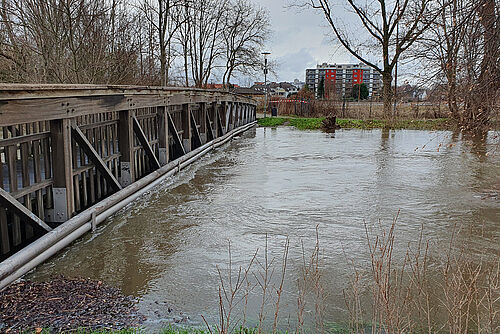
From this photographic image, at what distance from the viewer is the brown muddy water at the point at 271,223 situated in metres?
4.54

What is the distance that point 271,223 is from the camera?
6.72 m

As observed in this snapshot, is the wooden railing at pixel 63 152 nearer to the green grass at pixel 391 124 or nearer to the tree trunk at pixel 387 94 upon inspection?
the green grass at pixel 391 124

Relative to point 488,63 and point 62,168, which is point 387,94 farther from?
point 62,168

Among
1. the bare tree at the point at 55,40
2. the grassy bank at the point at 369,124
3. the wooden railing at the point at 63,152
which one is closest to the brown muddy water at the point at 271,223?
the wooden railing at the point at 63,152

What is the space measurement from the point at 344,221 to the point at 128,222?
306 centimetres

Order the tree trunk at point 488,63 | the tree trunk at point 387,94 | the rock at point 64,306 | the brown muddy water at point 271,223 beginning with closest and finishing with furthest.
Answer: the rock at point 64,306 < the brown muddy water at point 271,223 < the tree trunk at point 488,63 < the tree trunk at point 387,94

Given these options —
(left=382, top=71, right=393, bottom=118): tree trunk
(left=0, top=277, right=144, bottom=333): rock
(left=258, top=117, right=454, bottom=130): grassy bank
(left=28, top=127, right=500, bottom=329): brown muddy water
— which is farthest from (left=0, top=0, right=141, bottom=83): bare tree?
(left=382, top=71, right=393, bottom=118): tree trunk

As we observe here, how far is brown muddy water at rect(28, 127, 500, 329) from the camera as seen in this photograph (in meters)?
4.54

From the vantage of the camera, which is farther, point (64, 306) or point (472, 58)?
point (472, 58)

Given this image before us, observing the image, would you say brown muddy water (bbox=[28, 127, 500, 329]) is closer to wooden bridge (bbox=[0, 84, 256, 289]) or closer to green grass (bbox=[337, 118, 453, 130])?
wooden bridge (bbox=[0, 84, 256, 289])

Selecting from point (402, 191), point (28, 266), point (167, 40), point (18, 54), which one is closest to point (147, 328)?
point (28, 266)

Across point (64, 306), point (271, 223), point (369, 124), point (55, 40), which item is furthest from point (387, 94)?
point (64, 306)

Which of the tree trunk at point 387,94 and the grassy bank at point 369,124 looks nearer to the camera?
the grassy bank at point 369,124

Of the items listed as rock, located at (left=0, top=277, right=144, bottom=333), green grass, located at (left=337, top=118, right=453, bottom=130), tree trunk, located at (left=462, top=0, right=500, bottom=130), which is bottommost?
rock, located at (left=0, top=277, right=144, bottom=333)
